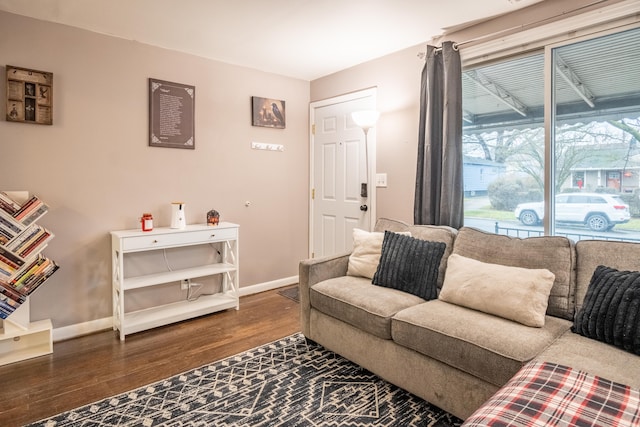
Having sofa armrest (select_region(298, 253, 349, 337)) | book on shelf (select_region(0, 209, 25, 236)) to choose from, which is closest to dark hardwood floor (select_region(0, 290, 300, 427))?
sofa armrest (select_region(298, 253, 349, 337))

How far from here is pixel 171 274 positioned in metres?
3.16

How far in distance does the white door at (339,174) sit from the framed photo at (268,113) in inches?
16.5

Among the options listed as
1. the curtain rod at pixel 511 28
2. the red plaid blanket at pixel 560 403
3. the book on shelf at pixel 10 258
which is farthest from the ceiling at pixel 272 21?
the red plaid blanket at pixel 560 403

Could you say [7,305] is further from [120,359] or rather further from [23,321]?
[120,359]

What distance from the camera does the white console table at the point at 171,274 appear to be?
9.33 ft

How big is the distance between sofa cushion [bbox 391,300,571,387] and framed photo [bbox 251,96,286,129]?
8.58ft

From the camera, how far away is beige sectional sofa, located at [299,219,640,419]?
1608 millimetres

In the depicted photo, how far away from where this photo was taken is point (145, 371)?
2350 millimetres

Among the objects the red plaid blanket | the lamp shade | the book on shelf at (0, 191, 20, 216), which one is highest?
the lamp shade

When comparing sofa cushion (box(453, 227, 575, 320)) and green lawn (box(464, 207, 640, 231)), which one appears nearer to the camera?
sofa cushion (box(453, 227, 575, 320))

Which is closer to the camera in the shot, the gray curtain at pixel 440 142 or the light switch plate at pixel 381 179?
the gray curtain at pixel 440 142

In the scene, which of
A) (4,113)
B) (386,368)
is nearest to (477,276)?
(386,368)

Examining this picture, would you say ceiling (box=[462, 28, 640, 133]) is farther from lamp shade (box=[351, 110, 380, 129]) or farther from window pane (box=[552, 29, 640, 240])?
lamp shade (box=[351, 110, 380, 129])

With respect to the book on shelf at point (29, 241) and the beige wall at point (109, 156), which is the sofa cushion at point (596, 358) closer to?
the beige wall at point (109, 156)
